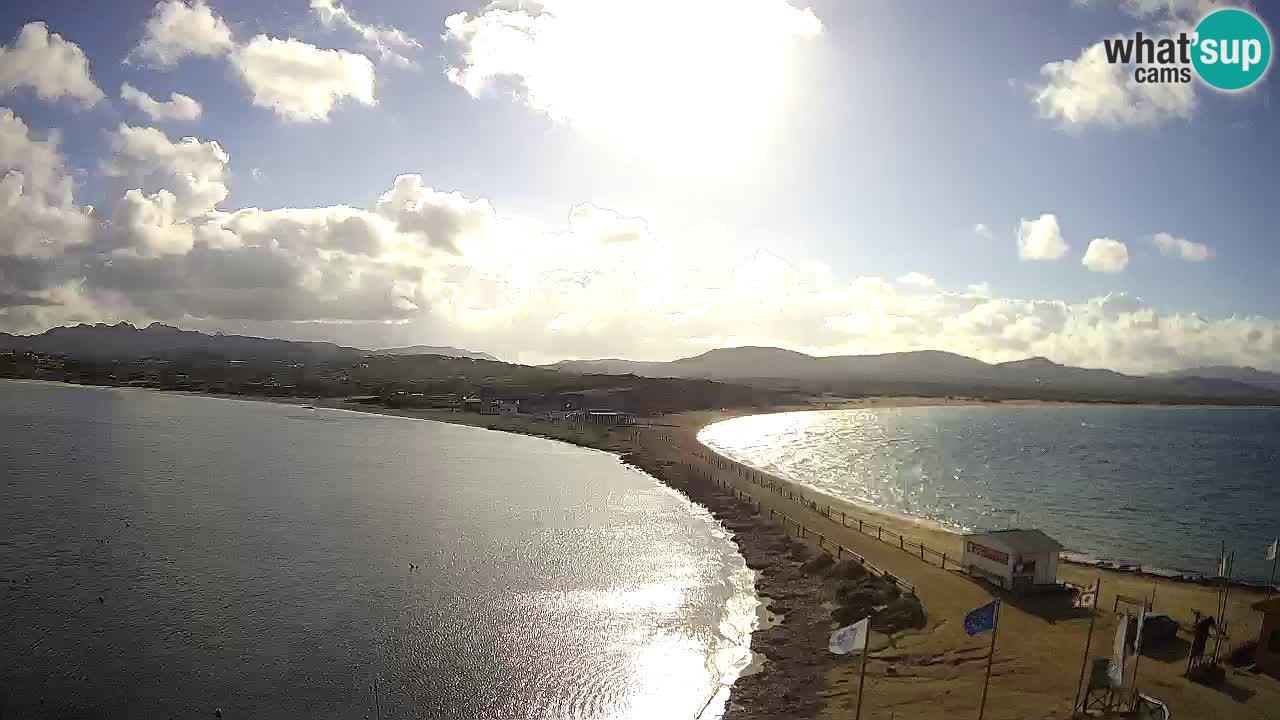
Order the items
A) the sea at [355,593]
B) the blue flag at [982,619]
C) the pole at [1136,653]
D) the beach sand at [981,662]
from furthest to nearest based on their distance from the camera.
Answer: the sea at [355,593] < the beach sand at [981,662] < the blue flag at [982,619] < the pole at [1136,653]

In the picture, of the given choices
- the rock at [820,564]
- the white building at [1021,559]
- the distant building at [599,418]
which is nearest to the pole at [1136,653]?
the white building at [1021,559]

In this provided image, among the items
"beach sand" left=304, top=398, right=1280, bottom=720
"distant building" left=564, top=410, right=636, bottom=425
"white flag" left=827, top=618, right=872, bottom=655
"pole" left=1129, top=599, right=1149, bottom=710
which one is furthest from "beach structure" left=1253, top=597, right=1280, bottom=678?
"distant building" left=564, top=410, right=636, bottom=425

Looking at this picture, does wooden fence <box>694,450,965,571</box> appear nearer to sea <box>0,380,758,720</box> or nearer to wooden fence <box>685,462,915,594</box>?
wooden fence <box>685,462,915,594</box>

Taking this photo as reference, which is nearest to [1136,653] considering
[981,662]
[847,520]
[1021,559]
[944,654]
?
[981,662]

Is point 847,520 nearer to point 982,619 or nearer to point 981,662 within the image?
point 981,662

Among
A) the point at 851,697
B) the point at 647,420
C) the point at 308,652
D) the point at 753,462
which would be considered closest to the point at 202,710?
the point at 308,652

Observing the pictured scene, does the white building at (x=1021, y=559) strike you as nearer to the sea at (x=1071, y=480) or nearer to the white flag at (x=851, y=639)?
the sea at (x=1071, y=480)
